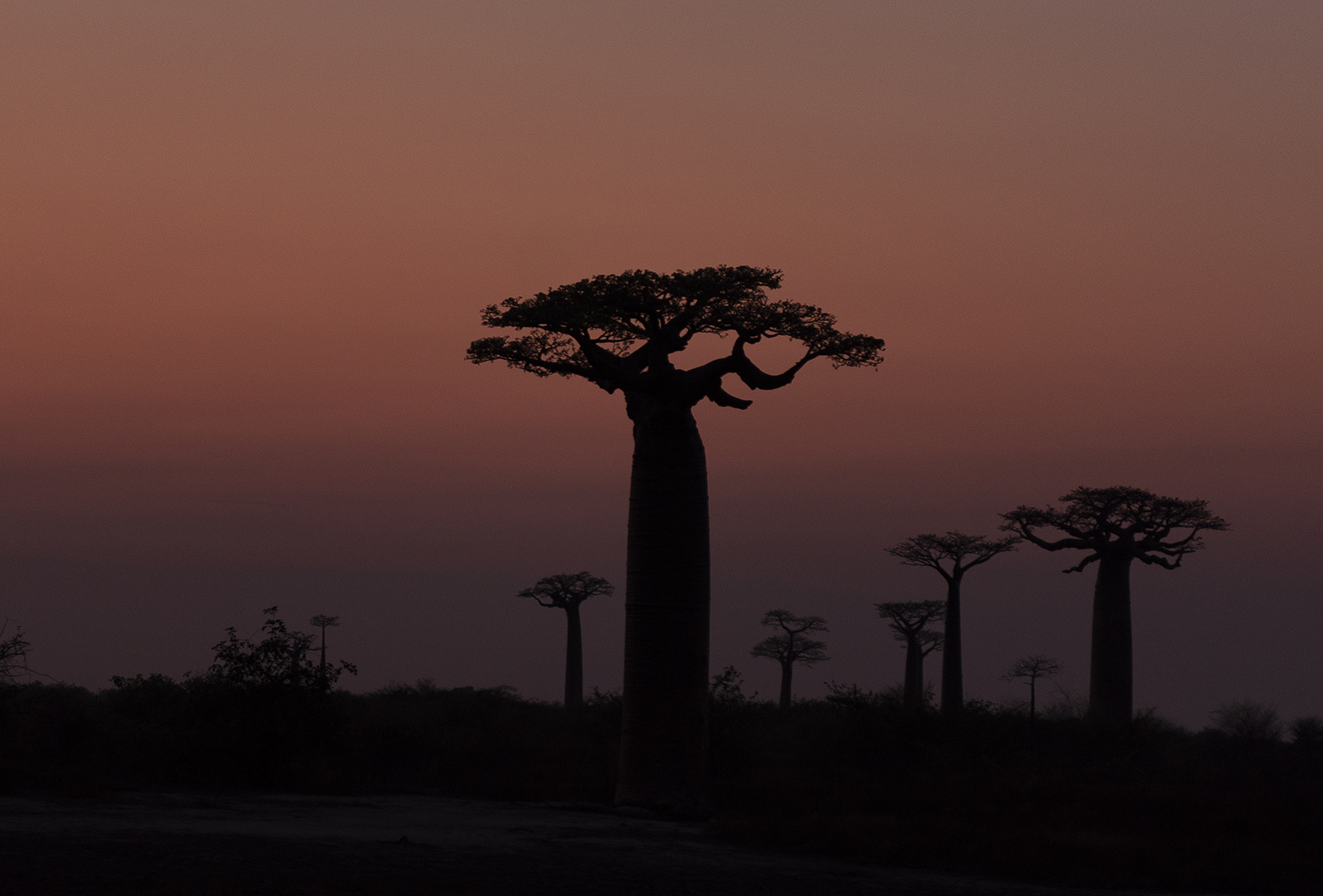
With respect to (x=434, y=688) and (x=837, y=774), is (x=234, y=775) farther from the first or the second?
(x=434, y=688)

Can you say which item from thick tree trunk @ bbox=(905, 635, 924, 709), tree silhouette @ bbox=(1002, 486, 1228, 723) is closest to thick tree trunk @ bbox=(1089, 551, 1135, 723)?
tree silhouette @ bbox=(1002, 486, 1228, 723)

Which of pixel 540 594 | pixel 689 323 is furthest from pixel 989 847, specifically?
pixel 540 594

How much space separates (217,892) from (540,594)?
3412 centimetres

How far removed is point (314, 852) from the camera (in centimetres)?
1030

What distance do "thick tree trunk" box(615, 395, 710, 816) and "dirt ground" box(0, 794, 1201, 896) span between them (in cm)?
183

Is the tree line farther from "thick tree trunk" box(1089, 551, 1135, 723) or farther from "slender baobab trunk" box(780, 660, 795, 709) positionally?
"slender baobab trunk" box(780, 660, 795, 709)

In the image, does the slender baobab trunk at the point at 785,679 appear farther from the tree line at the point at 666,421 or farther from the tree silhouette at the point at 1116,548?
the tree line at the point at 666,421

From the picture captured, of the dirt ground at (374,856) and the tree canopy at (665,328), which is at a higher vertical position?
the tree canopy at (665,328)

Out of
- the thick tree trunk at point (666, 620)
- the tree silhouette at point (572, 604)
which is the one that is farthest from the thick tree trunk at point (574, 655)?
the thick tree trunk at point (666, 620)

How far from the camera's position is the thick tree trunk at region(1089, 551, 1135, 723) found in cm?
3123

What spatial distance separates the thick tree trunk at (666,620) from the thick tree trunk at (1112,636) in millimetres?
17674

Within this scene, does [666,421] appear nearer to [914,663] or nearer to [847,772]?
[847,772]

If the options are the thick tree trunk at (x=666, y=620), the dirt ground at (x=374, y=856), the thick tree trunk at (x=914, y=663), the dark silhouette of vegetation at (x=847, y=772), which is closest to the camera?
the dirt ground at (x=374, y=856)

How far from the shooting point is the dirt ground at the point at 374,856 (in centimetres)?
896
